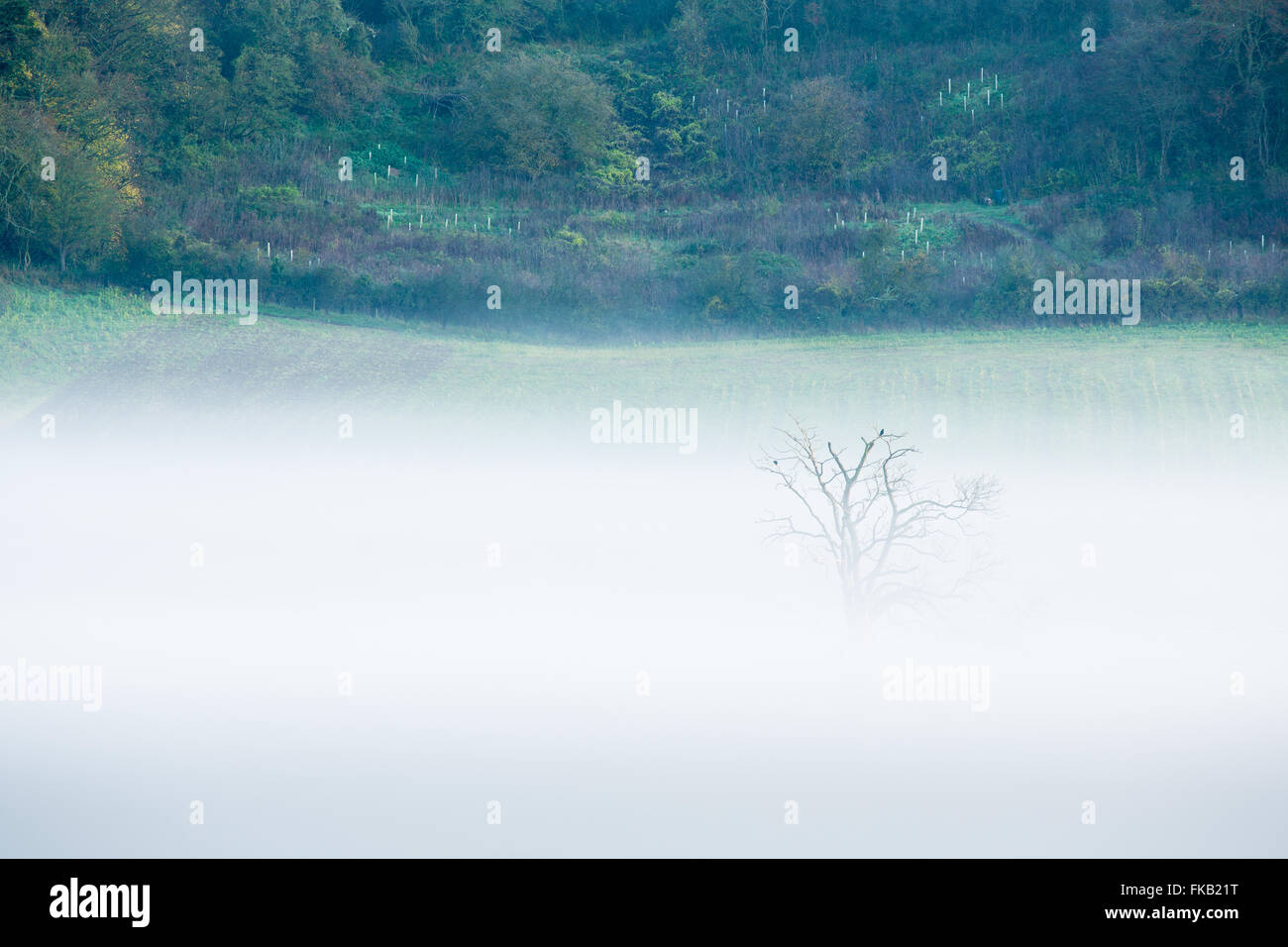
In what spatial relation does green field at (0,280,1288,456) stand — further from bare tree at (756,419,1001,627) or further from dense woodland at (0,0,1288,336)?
bare tree at (756,419,1001,627)

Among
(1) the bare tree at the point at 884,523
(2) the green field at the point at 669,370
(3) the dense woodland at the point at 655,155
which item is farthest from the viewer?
(3) the dense woodland at the point at 655,155

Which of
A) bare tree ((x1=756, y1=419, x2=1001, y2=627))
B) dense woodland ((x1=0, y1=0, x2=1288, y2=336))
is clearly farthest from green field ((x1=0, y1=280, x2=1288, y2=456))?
bare tree ((x1=756, y1=419, x2=1001, y2=627))

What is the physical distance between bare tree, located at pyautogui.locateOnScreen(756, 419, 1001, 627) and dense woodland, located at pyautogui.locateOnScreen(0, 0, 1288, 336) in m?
10.8

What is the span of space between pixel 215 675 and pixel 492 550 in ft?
21.2

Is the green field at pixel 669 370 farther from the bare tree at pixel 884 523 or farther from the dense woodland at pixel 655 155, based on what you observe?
the bare tree at pixel 884 523

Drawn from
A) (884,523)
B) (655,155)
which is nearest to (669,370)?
(884,523)

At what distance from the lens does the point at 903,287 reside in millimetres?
40125

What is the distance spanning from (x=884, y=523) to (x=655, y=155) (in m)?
28.3

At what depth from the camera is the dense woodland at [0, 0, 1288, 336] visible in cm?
4109

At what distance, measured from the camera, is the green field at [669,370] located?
3216 centimetres

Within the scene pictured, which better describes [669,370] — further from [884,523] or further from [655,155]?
[655,155]

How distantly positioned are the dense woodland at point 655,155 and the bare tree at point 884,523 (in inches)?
426

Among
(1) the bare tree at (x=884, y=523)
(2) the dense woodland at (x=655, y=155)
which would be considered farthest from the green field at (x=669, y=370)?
(1) the bare tree at (x=884, y=523)

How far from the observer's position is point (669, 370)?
35344 millimetres
